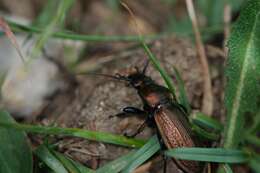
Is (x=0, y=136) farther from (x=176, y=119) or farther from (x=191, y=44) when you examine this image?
(x=191, y=44)

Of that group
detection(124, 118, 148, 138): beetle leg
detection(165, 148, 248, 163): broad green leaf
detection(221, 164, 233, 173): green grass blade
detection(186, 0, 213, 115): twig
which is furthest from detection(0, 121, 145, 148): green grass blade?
detection(186, 0, 213, 115): twig

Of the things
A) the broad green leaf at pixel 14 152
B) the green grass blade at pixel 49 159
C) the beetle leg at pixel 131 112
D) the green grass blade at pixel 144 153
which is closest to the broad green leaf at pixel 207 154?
the green grass blade at pixel 144 153

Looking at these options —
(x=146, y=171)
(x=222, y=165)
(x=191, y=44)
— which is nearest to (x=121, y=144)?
(x=146, y=171)

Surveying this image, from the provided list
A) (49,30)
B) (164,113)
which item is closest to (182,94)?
(164,113)

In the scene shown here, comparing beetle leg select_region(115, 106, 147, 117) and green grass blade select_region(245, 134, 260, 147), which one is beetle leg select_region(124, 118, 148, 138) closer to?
beetle leg select_region(115, 106, 147, 117)

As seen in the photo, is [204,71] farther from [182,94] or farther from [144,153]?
[144,153]
